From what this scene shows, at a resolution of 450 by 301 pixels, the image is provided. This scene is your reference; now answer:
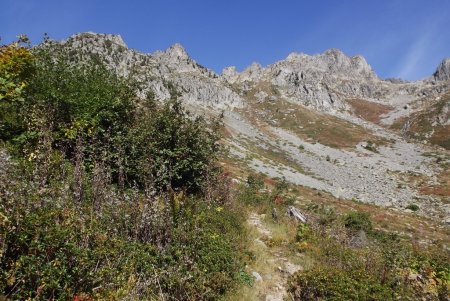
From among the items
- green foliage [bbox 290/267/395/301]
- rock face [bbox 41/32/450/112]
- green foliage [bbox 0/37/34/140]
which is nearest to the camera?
green foliage [bbox 290/267/395/301]

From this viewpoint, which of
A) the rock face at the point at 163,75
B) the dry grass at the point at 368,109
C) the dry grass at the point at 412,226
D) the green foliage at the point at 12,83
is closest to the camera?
the green foliage at the point at 12,83

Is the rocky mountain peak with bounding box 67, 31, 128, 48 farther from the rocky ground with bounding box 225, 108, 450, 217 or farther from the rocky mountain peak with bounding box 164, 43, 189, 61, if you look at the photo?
the rocky ground with bounding box 225, 108, 450, 217

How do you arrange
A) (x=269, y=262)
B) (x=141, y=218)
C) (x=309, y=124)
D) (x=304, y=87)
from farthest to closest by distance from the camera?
1. (x=304, y=87)
2. (x=309, y=124)
3. (x=269, y=262)
4. (x=141, y=218)

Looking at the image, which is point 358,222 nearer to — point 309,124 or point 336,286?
point 336,286

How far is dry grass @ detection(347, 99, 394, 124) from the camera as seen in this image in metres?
135

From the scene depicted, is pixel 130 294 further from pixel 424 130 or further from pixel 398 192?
pixel 424 130

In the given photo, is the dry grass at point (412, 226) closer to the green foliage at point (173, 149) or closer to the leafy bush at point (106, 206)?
the green foliage at point (173, 149)

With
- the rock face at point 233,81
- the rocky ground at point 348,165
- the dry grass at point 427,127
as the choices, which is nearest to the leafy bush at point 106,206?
the rocky ground at point 348,165

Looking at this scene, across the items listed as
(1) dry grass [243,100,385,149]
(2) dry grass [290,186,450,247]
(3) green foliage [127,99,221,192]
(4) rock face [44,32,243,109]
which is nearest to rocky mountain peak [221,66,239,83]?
(4) rock face [44,32,243,109]

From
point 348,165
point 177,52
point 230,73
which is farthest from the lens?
point 230,73

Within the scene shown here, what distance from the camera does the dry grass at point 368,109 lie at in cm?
13538

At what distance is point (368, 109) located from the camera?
14450 cm

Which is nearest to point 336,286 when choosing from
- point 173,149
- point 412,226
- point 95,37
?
point 173,149

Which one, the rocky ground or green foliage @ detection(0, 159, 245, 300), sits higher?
the rocky ground
